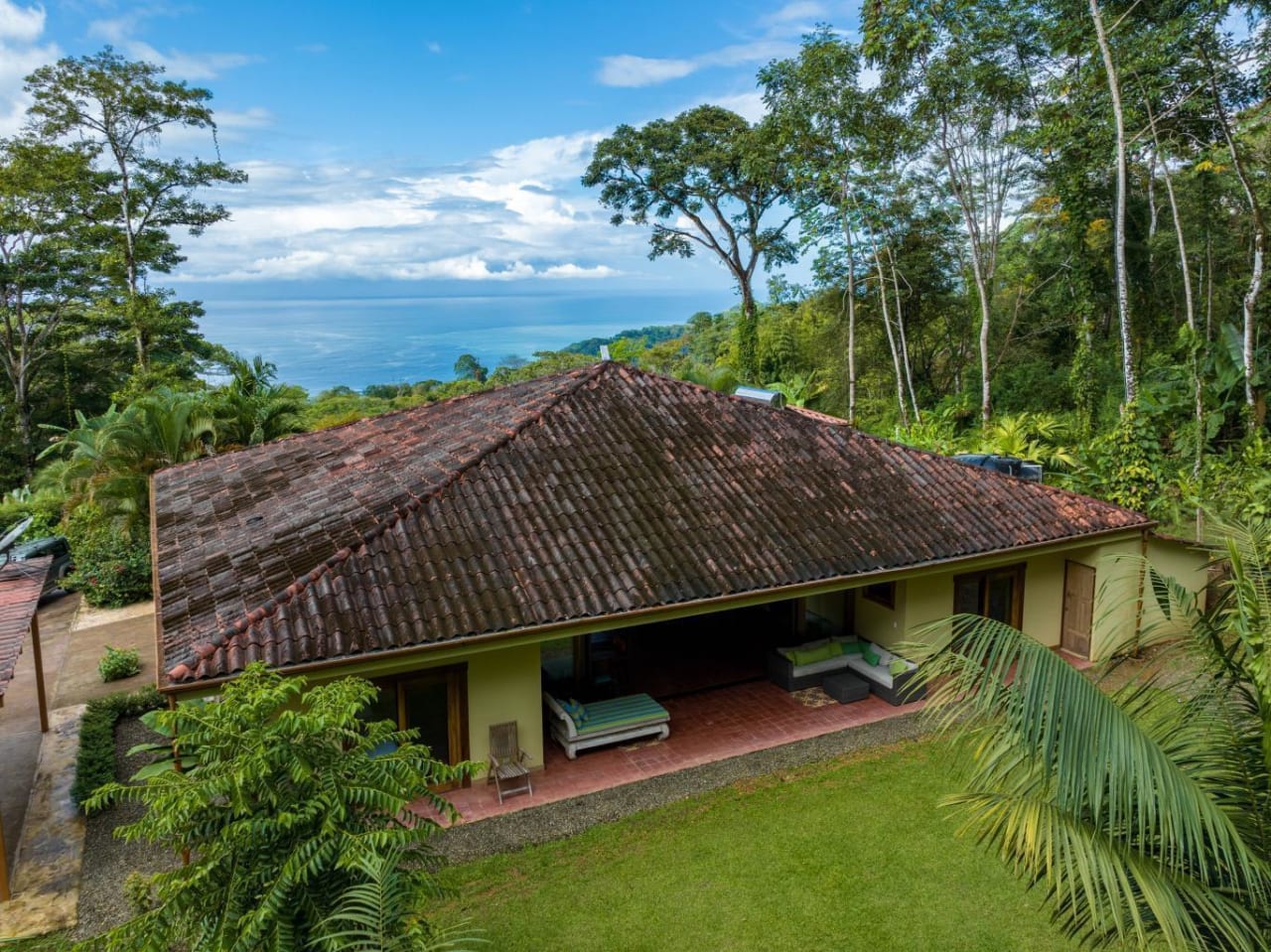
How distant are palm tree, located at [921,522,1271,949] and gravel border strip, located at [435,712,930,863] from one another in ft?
14.6

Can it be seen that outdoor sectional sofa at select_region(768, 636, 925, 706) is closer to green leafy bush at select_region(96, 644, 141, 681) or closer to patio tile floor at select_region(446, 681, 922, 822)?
patio tile floor at select_region(446, 681, 922, 822)

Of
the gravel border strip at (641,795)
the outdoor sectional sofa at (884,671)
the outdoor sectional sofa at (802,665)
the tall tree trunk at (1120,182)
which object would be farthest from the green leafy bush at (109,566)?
the tall tree trunk at (1120,182)

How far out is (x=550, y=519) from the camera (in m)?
10.8

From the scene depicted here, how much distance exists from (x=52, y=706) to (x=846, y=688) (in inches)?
495

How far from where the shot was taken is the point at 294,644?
8359mm

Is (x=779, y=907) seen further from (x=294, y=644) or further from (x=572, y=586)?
(x=294, y=644)

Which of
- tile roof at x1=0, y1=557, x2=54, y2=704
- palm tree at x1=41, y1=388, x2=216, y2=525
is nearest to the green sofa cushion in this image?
tile roof at x1=0, y1=557, x2=54, y2=704

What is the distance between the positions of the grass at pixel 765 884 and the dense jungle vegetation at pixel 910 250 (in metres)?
9.67

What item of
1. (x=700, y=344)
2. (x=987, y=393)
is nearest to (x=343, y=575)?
(x=987, y=393)

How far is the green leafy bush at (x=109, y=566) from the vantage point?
18.9 m

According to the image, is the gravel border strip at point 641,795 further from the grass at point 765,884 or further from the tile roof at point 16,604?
the tile roof at point 16,604

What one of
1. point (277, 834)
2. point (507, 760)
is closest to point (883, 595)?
point (507, 760)

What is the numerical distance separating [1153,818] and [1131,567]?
12095 mm

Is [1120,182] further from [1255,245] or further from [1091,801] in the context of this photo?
[1091,801]
